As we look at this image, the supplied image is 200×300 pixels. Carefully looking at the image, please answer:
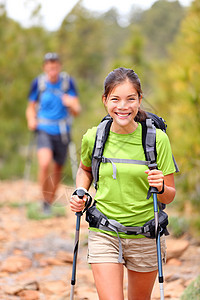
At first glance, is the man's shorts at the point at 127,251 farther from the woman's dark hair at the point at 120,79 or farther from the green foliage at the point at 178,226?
the green foliage at the point at 178,226

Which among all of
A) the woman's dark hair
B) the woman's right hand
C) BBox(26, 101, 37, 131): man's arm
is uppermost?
BBox(26, 101, 37, 131): man's arm

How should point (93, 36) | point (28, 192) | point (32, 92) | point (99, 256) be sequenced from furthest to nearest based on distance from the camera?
1. point (93, 36)
2. point (28, 192)
3. point (32, 92)
4. point (99, 256)

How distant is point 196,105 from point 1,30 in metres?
8.98

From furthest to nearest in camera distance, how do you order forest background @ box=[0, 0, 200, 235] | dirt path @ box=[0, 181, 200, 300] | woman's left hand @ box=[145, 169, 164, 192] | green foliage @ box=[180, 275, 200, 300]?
1. forest background @ box=[0, 0, 200, 235]
2. dirt path @ box=[0, 181, 200, 300]
3. green foliage @ box=[180, 275, 200, 300]
4. woman's left hand @ box=[145, 169, 164, 192]

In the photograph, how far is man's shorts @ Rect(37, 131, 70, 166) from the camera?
745 centimetres

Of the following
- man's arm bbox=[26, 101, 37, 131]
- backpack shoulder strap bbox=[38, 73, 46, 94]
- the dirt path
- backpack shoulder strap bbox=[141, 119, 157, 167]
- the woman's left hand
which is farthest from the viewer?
man's arm bbox=[26, 101, 37, 131]

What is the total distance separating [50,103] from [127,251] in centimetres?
484

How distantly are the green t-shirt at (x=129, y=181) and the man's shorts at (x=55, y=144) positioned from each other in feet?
15.4

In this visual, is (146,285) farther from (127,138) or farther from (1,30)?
(1,30)

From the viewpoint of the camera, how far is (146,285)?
2.91 metres

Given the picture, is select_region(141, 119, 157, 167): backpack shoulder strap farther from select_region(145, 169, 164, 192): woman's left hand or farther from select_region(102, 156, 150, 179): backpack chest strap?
select_region(145, 169, 164, 192): woman's left hand

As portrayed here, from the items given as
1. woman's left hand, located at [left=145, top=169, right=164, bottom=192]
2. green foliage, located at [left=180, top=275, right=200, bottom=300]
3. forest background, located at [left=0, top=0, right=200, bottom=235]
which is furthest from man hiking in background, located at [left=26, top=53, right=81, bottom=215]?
woman's left hand, located at [left=145, top=169, right=164, bottom=192]

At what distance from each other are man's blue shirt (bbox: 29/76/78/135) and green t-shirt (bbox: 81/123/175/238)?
4.64 metres

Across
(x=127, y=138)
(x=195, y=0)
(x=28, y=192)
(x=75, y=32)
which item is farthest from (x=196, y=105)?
(x=75, y=32)
